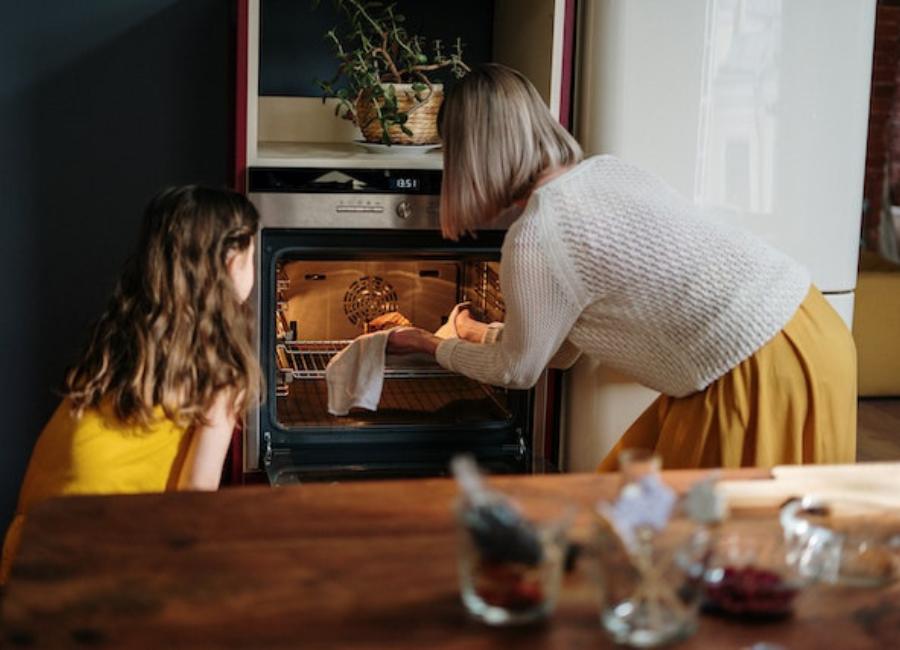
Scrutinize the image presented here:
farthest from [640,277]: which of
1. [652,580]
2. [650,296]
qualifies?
[652,580]

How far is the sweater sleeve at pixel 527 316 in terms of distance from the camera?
2.30m

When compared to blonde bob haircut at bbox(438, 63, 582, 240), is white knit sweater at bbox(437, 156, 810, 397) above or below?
below

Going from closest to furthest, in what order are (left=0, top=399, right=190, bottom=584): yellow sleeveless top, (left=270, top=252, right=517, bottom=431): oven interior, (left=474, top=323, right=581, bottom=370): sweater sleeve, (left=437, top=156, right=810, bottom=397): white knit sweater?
(left=0, top=399, right=190, bottom=584): yellow sleeveless top, (left=437, top=156, right=810, bottom=397): white knit sweater, (left=474, top=323, right=581, bottom=370): sweater sleeve, (left=270, top=252, right=517, bottom=431): oven interior

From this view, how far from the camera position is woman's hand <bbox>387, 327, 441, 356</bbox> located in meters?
2.79

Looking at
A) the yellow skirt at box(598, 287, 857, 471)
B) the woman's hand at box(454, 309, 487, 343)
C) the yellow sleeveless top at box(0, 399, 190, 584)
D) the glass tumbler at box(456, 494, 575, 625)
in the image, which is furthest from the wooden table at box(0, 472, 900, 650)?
the woman's hand at box(454, 309, 487, 343)

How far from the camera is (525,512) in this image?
52.2 inches

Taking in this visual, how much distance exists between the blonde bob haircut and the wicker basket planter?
526mm

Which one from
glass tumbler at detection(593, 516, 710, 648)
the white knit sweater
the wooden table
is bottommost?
the wooden table

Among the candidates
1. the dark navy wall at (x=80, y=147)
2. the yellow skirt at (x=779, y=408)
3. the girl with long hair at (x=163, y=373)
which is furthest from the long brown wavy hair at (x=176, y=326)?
the dark navy wall at (x=80, y=147)

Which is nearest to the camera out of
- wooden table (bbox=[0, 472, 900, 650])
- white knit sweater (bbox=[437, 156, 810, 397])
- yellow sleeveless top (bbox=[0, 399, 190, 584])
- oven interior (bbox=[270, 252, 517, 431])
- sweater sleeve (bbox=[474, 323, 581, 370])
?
wooden table (bbox=[0, 472, 900, 650])

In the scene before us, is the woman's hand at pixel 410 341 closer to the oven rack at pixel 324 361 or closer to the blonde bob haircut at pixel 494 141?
the oven rack at pixel 324 361

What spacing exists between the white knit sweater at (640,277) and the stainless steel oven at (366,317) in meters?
0.53

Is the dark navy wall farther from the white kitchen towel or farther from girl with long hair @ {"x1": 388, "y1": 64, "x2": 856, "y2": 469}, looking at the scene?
girl with long hair @ {"x1": 388, "y1": 64, "x2": 856, "y2": 469}

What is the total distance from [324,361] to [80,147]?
89 cm
